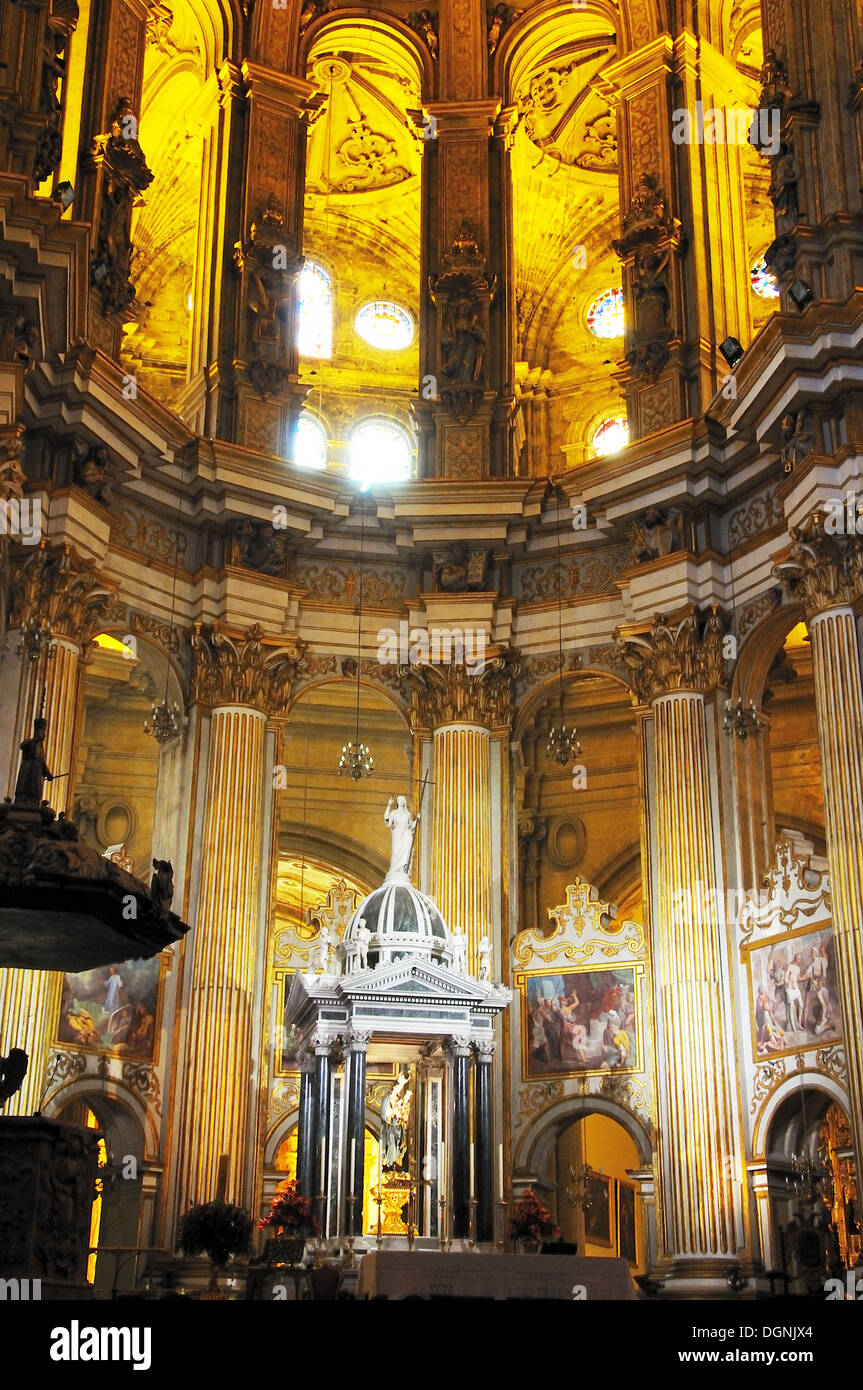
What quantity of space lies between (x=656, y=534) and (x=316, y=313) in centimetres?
1306

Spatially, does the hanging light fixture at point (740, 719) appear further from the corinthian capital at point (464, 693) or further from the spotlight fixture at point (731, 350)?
the spotlight fixture at point (731, 350)

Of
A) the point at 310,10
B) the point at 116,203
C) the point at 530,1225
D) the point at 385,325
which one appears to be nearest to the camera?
the point at 530,1225

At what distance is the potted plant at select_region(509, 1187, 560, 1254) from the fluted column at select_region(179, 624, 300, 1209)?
5.33 m

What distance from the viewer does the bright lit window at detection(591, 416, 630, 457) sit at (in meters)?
35.9

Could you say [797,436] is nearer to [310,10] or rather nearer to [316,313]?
[310,10]

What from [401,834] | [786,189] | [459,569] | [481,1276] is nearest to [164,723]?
[459,569]

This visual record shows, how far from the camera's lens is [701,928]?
24.2m

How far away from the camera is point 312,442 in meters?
36.2

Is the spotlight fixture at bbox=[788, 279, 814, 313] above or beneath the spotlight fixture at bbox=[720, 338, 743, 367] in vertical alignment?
beneath

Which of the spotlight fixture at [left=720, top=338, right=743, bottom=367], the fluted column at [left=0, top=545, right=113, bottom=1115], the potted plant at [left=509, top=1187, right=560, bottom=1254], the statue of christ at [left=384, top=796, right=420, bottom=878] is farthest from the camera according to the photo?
the spotlight fixture at [left=720, top=338, right=743, bottom=367]

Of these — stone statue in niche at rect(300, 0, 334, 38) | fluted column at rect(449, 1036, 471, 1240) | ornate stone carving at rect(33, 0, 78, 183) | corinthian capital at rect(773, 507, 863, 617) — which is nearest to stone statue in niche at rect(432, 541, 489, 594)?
corinthian capital at rect(773, 507, 863, 617)

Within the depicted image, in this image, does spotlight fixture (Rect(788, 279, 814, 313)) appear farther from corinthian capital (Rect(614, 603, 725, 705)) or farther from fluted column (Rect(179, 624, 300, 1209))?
fluted column (Rect(179, 624, 300, 1209))
